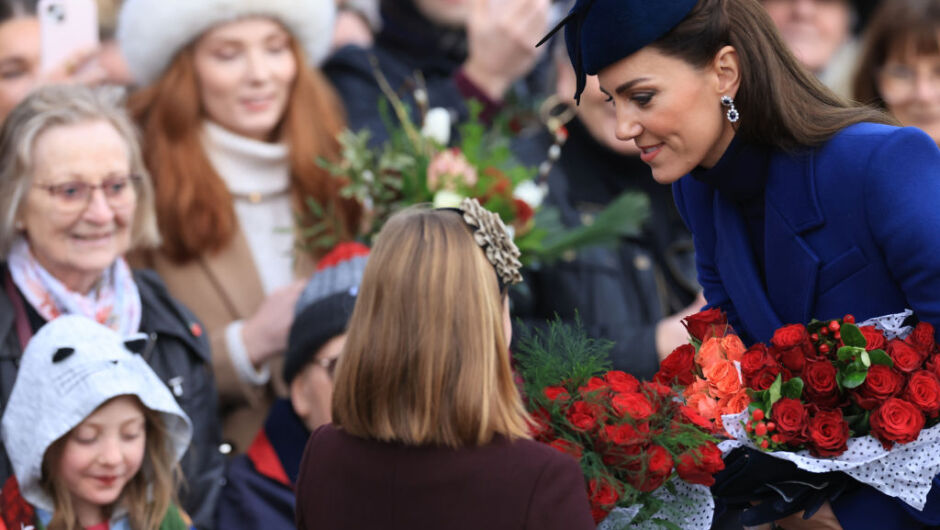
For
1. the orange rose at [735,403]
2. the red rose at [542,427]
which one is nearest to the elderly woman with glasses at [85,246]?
the red rose at [542,427]

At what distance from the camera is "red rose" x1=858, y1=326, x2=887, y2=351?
8.78 feet

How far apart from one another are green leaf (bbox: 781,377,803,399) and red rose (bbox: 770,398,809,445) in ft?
0.05

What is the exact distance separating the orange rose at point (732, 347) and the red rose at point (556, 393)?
38 cm

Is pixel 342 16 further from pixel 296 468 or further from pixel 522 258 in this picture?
pixel 296 468

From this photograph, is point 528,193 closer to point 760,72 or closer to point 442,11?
point 760,72

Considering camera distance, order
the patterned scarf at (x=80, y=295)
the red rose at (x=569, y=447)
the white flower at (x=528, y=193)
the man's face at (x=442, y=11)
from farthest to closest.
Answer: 1. the man's face at (x=442, y=11)
2. the white flower at (x=528, y=193)
3. the patterned scarf at (x=80, y=295)
4. the red rose at (x=569, y=447)

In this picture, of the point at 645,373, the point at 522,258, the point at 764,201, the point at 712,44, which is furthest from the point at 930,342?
the point at 522,258

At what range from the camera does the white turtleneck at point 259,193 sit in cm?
470

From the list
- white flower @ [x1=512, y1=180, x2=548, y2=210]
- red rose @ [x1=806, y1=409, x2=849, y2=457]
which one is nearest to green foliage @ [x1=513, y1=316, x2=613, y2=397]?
red rose @ [x1=806, y1=409, x2=849, y2=457]

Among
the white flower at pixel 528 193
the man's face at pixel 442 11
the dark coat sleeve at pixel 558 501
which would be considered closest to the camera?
the dark coat sleeve at pixel 558 501

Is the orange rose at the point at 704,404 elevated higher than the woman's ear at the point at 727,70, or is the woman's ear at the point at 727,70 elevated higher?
the woman's ear at the point at 727,70

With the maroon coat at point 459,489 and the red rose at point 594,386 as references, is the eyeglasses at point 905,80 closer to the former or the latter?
the red rose at point 594,386

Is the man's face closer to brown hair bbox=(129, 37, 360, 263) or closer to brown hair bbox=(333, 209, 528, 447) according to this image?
brown hair bbox=(129, 37, 360, 263)

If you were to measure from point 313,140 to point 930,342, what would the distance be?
2725mm
